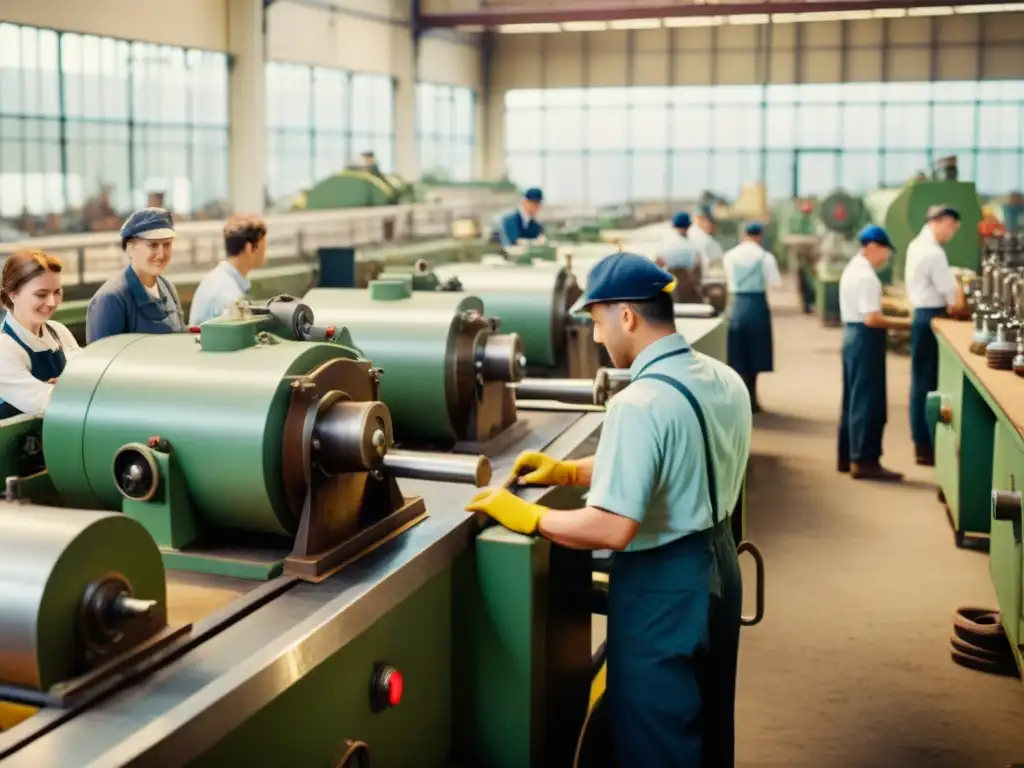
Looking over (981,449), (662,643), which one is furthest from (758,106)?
(662,643)

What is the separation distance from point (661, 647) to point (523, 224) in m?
4.75

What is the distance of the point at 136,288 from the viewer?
8.59 feet

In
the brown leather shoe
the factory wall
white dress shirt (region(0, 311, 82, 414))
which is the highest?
the factory wall

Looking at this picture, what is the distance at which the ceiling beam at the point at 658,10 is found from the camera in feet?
44.7

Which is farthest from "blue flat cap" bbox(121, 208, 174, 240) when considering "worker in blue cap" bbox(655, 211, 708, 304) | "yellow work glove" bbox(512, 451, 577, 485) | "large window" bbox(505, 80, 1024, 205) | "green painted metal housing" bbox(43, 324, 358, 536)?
"large window" bbox(505, 80, 1024, 205)

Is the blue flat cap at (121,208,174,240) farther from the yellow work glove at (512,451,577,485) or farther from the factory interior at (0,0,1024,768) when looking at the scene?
the yellow work glove at (512,451,577,485)

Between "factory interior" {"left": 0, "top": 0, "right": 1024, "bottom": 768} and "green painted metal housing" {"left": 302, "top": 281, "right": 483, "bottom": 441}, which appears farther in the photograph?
"green painted metal housing" {"left": 302, "top": 281, "right": 483, "bottom": 441}

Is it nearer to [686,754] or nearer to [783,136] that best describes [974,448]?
[686,754]

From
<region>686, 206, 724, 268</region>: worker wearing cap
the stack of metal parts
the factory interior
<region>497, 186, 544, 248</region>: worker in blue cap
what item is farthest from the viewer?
<region>686, 206, 724, 268</region>: worker wearing cap

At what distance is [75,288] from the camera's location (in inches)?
174

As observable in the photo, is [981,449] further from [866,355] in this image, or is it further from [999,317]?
[866,355]

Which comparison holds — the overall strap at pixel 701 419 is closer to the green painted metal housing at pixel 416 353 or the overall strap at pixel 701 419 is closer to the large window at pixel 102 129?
the green painted metal housing at pixel 416 353

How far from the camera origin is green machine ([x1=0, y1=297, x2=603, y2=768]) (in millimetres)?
1301

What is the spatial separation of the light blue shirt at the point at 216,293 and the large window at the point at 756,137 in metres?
15.5
